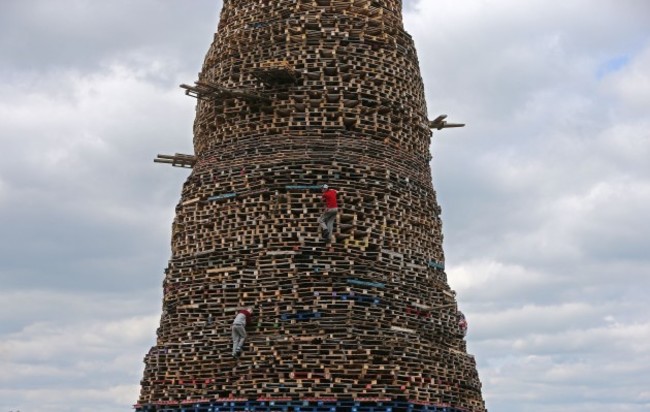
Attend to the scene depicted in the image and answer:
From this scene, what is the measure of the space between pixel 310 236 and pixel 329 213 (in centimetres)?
79

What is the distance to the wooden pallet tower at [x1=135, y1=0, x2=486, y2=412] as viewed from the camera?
84.7ft

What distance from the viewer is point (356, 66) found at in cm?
2889

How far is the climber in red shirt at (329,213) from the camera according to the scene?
26.6m

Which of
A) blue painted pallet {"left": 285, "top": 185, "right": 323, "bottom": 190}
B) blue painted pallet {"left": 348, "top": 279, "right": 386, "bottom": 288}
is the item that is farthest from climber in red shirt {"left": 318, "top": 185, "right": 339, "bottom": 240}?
blue painted pallet {"left": 348, "top": 279, "right": 386, "bottom": 288}

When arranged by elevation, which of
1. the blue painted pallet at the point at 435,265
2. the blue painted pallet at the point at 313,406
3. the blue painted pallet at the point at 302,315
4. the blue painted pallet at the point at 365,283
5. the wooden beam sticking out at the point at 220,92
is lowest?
the blue painted pallet at the point at 313,406

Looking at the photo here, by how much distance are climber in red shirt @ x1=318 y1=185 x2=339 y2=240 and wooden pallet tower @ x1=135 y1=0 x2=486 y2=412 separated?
10.7 inches

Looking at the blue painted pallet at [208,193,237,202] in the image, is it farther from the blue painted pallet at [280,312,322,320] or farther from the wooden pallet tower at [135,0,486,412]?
the blue painted pallet at [280,312,322,320]

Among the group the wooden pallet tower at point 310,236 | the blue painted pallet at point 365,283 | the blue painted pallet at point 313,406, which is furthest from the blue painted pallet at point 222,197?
the blue painted pallet at point 313,406

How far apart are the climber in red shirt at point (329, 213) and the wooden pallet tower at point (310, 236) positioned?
271mm

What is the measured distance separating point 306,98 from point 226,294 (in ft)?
18.9

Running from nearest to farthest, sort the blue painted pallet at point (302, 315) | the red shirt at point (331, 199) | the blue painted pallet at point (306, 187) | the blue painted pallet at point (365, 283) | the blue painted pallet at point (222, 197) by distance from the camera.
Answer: the blue painted pallet at point (302, 315), the blue painted pallet at point (365, 283), the red shirt at point (331, 199), the blue painted pallet at point (306, 187), the blue painted pallet at point (222, 197)

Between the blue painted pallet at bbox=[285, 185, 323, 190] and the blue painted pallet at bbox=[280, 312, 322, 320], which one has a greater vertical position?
the blue painted pallet at bbox=[285, 185, 323, 190]

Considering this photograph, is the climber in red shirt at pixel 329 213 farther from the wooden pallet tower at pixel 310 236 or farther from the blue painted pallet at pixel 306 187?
the blue painted pallet at pixel 306 187

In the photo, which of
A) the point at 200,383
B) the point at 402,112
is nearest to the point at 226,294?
the point at 200,383
